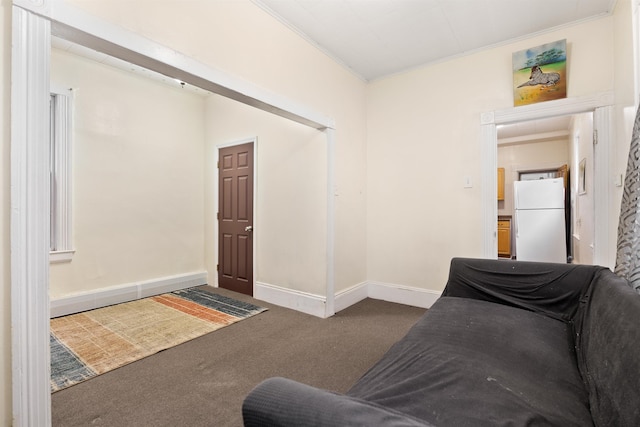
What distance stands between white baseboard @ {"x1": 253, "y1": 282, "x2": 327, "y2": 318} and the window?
2226 millimetres

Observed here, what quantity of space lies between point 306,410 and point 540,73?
3.61 m

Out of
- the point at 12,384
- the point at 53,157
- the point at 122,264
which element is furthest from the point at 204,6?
the point at 122,264

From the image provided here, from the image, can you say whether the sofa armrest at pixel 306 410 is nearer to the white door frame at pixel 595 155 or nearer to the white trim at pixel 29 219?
the white trim at pixel 29 219

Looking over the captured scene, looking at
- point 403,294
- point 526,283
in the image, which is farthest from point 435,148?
point 526,283

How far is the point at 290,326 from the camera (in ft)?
10.0

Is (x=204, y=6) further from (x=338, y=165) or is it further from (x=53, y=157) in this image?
(x=53, y=157)

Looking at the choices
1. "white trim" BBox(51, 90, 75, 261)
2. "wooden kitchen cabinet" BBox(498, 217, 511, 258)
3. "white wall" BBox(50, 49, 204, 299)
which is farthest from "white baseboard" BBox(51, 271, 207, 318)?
"wooden kitchen cabinet" BBox(498, 217, 511, 258)

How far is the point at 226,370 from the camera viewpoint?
7.30ft

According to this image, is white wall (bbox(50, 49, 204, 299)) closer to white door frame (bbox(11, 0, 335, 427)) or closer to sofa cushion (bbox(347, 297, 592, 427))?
white door frame (bbox(11, 0, 335, 427))

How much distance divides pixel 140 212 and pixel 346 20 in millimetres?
3461

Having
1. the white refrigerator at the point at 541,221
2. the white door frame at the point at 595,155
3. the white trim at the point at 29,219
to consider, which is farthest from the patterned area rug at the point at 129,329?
the white refrigerator at the point at 541,221

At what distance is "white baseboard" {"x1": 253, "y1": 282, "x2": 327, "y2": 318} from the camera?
3.36 metres

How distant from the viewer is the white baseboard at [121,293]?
11.0 feet

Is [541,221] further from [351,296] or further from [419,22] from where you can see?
[419,22]
